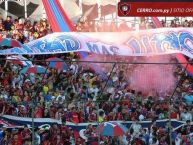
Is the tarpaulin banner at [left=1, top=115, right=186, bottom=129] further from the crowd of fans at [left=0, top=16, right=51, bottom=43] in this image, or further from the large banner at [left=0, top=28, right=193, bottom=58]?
the crowd of fans at [left=0, top=16, right=51, bottom=43]

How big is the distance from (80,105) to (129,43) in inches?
198

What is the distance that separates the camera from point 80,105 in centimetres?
1590

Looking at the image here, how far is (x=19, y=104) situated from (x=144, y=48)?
6101 mm

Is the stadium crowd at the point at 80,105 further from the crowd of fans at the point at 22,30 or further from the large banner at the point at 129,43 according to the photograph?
the crowd of fans at the point at 22,30

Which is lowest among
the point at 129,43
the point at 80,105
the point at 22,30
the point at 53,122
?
the point at 53,122

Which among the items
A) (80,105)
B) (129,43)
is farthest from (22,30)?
(80,105)

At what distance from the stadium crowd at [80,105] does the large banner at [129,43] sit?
1082mm

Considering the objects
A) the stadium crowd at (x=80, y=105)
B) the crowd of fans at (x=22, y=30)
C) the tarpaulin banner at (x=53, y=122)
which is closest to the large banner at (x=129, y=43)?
the stadium crowd at (x=80, y=105)

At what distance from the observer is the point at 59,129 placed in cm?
1570

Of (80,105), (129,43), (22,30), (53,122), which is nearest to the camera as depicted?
(53,122)

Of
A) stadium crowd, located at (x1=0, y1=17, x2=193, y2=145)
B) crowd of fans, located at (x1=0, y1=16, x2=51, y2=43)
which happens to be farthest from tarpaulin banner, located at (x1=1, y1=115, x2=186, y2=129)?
crowd of fans, located at (x1=0, y1=16, x2=51, y2=43)

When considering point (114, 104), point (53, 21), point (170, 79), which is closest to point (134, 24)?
point (53, 21)

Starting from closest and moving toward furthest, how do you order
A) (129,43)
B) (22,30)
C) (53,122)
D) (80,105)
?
(53,122) < (80,105) < (129,43) < (22,30)

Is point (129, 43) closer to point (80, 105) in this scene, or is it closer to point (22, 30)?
point (22, 30)
